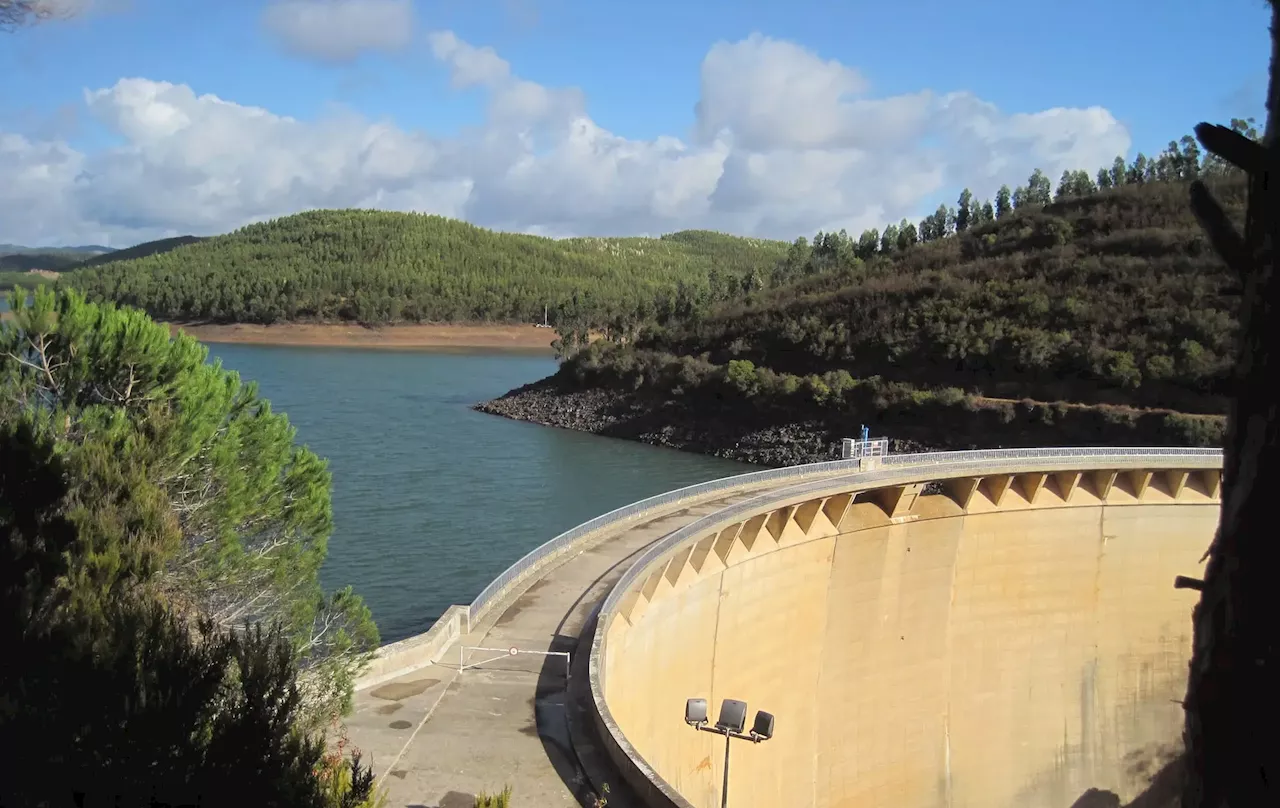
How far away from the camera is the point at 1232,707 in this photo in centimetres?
205

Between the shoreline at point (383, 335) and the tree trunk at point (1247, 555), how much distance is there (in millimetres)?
91327

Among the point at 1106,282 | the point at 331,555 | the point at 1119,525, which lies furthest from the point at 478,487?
the point at 1106,282

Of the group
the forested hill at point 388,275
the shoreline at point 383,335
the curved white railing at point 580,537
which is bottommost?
the curved white railing at point 580,537

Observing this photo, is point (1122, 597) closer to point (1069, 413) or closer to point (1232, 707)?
point (1069, 413)

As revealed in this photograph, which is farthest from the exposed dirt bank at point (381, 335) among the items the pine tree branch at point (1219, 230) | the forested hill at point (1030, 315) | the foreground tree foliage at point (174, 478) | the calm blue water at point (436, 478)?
the pine tree branch at point (1219, 230)

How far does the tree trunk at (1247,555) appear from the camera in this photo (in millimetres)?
2014

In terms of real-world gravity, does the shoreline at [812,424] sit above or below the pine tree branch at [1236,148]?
below

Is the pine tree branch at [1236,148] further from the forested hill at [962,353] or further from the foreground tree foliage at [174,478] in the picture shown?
the forested hill at [962,353]

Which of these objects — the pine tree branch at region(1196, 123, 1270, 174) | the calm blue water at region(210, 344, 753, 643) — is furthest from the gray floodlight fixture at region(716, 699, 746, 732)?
the calm blue water at region(210, 344, 753, 643)

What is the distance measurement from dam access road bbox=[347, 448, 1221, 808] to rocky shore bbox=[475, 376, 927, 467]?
18.8 meters

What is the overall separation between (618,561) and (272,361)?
6196cm

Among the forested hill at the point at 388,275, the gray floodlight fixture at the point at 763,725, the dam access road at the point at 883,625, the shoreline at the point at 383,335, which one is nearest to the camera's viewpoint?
the gray floodlight fixture at the point at 763,725

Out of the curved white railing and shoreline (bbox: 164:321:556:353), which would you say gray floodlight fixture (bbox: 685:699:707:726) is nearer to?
the curved white railing

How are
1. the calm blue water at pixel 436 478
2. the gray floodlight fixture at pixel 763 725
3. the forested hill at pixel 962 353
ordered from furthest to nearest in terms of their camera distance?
1. the forested hill at pixel 962 353
2. the calm blue water at pixel 436 478
3. the gray floodlight fixture at pixel 763 725
